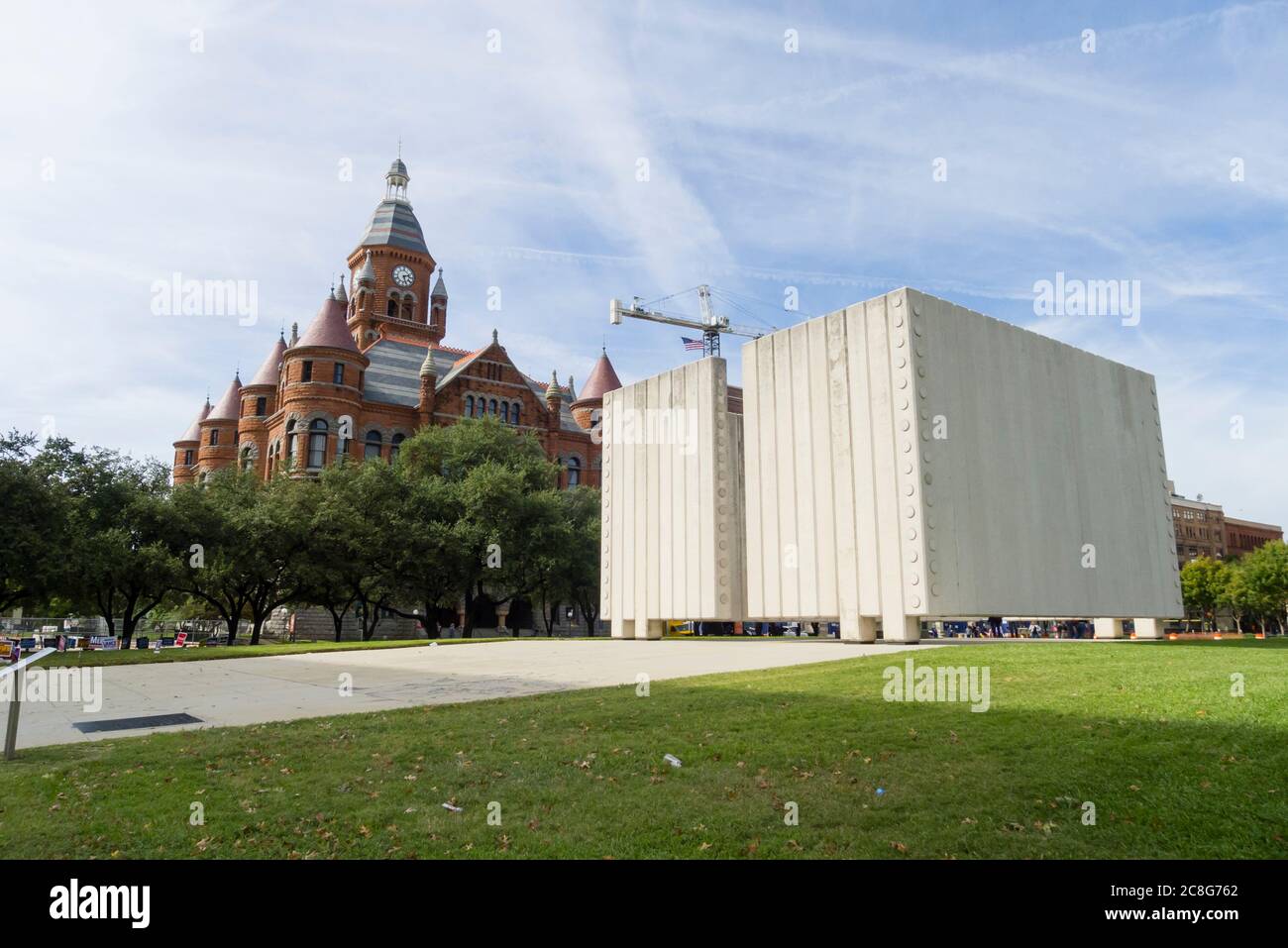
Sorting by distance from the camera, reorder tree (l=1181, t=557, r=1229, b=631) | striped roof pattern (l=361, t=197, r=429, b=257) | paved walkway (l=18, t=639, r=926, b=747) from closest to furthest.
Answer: paved walkway (l=18, t=639, r=926, b=747) → tree (l=1181, t=557, r=1229, b=631) → striped roof pattern (l=361, t=197, r=429, b=257)

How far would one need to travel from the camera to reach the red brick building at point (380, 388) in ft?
190

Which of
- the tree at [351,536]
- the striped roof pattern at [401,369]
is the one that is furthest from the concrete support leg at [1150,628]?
the striped roof pattern at [401,369]

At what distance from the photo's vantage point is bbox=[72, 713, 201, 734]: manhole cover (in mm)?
10430

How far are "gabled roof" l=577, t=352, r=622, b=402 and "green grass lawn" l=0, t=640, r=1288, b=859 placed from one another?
6552 centimetres

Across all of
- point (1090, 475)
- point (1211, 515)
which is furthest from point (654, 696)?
point (1211, 515)

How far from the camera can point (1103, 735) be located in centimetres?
830

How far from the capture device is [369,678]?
16.7 meters

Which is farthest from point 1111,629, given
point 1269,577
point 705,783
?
point 1269,577

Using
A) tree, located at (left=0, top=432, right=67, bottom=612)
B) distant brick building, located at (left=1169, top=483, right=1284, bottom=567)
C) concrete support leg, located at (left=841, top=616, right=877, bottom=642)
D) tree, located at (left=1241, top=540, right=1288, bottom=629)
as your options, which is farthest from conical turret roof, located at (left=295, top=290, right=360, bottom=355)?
distant brick building, located at (left=1169, top=483, right=1284, bottom=567)

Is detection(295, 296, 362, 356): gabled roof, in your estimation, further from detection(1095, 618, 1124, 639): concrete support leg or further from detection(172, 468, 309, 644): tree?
detection(1095, 618, 1124, 639): concrete support leg

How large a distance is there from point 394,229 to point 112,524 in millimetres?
48680

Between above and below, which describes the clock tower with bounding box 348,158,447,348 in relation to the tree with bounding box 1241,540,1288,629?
above
